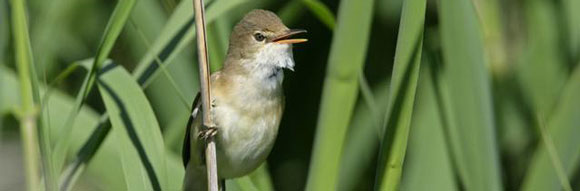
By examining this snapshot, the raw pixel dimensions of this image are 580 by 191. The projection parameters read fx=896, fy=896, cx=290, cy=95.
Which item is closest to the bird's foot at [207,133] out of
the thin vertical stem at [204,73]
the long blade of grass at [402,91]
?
the thin vertical stem at [204,73]

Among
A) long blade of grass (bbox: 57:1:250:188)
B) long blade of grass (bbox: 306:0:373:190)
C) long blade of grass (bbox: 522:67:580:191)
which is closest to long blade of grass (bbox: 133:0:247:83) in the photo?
long blade of grass (bbox: 57:1:250:188)

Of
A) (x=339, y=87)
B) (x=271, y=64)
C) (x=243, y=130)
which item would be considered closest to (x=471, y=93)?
(x=339, y=87)

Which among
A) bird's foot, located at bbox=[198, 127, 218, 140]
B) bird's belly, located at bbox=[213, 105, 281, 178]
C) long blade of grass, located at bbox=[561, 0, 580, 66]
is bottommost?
bird's belly, located at bbox=[213, 105, 281, 178]

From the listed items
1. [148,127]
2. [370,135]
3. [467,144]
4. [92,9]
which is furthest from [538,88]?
[92,9]

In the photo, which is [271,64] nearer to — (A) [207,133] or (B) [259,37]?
(B) [259,37]

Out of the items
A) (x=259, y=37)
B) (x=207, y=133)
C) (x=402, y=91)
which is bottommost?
(x=207, y=133)

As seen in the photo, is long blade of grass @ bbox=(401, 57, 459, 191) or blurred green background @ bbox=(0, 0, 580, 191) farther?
long blade of grass @ bbox=(401, 57, 459, 191)

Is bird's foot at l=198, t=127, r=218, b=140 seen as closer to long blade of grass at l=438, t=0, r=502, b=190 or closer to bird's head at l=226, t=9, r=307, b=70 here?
bird's head at l=226, t=9, r=307, b=70
